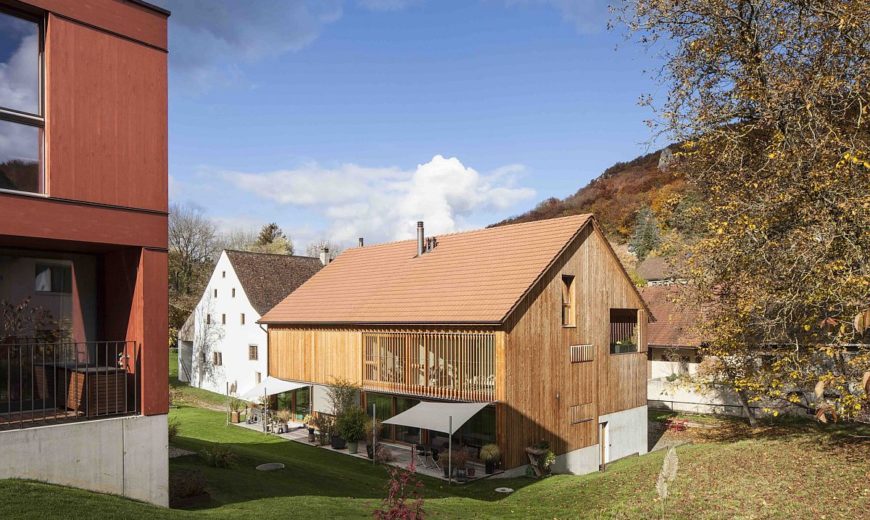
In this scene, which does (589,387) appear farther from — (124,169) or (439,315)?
(124,169)

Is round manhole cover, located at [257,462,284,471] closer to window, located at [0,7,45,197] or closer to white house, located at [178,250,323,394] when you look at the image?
window, located at [0,7,45,197]

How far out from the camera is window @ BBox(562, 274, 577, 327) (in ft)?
66.9

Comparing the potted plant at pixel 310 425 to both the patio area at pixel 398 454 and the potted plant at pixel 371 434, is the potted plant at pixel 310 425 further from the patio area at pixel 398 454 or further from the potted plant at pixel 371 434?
the potted plant at pixel 371 434

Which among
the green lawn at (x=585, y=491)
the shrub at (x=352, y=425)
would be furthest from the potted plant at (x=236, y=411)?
the green lawn at (x=585, y=491)

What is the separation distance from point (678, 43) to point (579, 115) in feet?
17.2

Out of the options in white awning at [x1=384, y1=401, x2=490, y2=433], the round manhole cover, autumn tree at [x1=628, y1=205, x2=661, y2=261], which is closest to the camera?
the round manhole cover

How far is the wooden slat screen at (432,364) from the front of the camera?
18078 mm

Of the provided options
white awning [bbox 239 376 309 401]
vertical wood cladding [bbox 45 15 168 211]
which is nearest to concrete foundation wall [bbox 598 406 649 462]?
white awning [bbox 239 376 309 401]

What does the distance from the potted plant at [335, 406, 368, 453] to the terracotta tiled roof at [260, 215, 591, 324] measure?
3303 millimetres

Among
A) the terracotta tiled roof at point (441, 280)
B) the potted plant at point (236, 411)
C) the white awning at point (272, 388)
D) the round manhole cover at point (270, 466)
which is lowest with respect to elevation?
the potted plant at point (236, 411)

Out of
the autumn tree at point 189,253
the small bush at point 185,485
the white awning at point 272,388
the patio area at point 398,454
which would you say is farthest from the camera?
the autumn tree at point 189,253

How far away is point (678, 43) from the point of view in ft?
46.5

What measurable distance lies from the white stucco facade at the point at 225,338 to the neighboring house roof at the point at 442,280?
6.98m

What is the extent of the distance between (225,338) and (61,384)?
2771 cm
